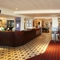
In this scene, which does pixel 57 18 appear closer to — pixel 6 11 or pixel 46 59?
pixel 6 11

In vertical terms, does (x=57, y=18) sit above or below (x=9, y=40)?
above

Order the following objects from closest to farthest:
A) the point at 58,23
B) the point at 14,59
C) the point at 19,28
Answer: the point at 14,59 < the point at 19,28 < the point at 58,23

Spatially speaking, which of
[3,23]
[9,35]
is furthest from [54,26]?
[9,35]

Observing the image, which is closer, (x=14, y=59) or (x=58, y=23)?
(x=14, y=59)

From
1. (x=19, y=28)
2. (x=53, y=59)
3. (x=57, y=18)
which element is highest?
(x=57, y=18)
